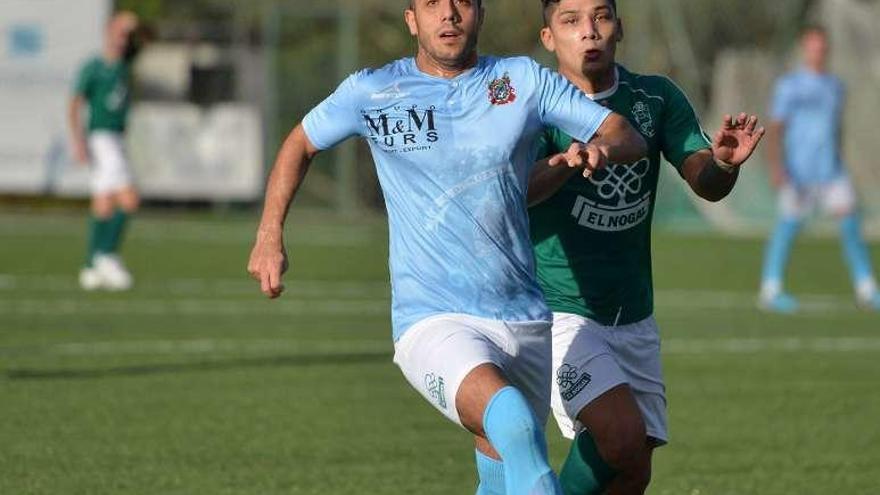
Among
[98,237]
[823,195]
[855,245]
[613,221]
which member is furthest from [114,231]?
[613,221]

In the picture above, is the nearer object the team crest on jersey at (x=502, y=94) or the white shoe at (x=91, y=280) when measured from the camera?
the team crest on jersey at (x=502, y=94)

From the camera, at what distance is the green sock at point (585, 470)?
21.6 ft

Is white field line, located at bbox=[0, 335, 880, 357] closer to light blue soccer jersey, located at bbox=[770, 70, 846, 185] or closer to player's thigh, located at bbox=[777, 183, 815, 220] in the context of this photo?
player's thigh, located at bbox=[777, 183, 815, 220]

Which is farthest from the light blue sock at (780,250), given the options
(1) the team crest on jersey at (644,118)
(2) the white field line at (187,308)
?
(1) the team crest on jersey at (644,118)

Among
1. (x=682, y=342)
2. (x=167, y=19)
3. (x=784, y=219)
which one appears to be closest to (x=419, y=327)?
(x=682, y=342)

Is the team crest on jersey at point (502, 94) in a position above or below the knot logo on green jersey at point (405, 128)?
above

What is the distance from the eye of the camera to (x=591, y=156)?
573 centimetres

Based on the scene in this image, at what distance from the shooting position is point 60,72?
29641 millimetres

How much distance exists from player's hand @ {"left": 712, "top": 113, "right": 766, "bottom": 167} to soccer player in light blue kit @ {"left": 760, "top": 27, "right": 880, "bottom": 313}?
11.1m

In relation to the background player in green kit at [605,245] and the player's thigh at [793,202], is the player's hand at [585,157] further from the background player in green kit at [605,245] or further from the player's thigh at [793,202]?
the player's thigh at [793,202]

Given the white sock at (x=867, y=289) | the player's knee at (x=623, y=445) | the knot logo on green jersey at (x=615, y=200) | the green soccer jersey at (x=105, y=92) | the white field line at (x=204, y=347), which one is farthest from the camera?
the green soccer jersey at (x=105, y=92)

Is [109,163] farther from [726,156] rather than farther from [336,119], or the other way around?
[726,156]

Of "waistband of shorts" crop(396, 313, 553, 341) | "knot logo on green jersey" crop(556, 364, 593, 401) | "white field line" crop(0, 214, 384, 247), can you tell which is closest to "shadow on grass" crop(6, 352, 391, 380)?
"knot logo on green jersey" crop(556, 364, 593, 401)

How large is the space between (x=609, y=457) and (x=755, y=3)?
2305 centimetres
